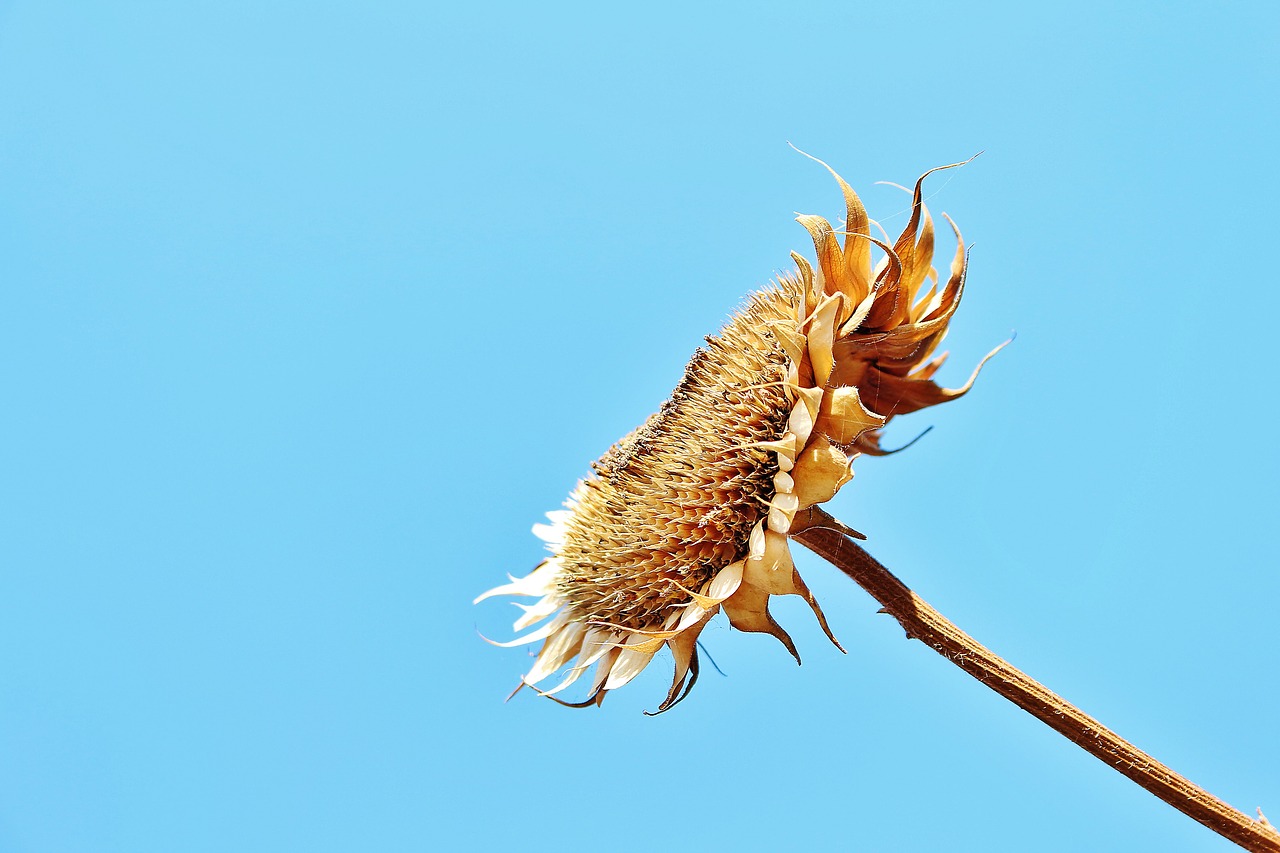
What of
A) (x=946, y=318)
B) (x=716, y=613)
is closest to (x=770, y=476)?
(x=716, y=613)

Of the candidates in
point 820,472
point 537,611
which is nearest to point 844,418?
point 820,472

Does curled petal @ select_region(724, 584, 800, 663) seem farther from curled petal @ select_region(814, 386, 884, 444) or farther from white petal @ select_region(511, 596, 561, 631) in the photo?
white petal @ select_region(511, 596, 561, 631)

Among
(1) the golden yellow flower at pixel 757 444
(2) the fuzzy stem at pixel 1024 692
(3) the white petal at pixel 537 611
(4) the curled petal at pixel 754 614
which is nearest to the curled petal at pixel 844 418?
(1) the golden yellow flower at pixel 757 444

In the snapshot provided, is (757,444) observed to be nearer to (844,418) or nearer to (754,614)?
(844,418)

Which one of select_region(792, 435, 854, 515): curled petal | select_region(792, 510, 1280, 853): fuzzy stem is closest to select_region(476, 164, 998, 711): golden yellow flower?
select_region(792, 435, 854, 515): curled petal

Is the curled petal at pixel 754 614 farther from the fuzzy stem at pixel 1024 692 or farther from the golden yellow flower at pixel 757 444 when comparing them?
the fuzzy stem at pixel 1024 692

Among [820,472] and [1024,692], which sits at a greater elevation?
[820,472]
